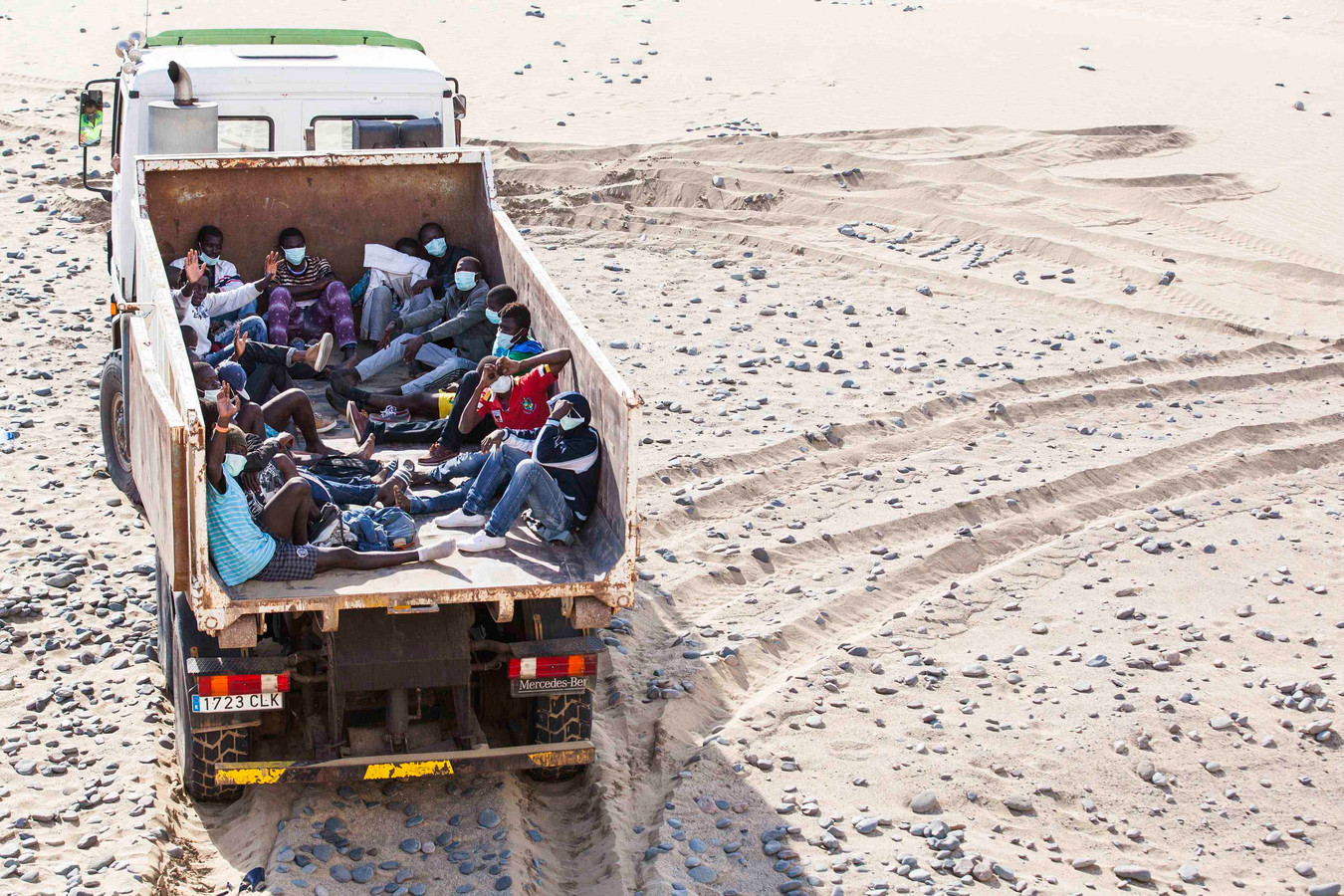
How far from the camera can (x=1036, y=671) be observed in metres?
7.93

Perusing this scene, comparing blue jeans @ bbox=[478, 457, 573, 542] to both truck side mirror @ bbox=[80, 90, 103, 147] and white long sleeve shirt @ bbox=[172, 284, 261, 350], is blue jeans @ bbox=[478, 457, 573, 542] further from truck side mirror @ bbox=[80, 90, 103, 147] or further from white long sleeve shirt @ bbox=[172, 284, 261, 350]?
truck side mirror @ bbox=[80, 90, 103, 147]

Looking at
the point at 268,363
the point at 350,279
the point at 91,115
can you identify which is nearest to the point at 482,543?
the point at 268,363

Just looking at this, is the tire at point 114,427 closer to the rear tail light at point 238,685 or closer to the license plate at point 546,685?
the rear tail light at point 238,685

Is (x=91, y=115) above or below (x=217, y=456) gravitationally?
above

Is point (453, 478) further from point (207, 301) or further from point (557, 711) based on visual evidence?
point (207, 301)

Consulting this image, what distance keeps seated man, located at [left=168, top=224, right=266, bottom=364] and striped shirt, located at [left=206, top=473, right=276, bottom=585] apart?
147 inches

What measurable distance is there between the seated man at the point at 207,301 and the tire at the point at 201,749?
313cm

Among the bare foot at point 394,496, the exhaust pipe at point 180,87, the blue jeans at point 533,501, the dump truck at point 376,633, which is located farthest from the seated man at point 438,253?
the blue jeans at point 533,501

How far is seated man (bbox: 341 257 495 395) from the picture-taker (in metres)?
9.60

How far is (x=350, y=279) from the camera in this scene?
10.6 meters

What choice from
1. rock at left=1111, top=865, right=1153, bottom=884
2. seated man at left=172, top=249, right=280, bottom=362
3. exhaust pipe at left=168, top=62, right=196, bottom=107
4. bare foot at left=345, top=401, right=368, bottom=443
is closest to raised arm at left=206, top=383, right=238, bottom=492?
bare foot at left=345, top=401, right=368, bottom=443

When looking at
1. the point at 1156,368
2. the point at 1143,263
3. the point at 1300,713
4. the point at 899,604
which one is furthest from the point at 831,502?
the point at 1143,263

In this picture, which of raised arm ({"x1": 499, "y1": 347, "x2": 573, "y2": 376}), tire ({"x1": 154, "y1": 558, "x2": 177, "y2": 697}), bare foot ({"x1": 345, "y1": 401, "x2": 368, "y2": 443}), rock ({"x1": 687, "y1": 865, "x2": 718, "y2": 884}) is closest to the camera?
rock ({"x1": 687, "y1": 865, "x2": 718, "y2": 884})

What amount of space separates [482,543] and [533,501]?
321mm
